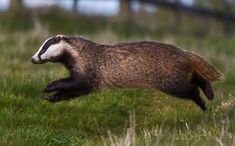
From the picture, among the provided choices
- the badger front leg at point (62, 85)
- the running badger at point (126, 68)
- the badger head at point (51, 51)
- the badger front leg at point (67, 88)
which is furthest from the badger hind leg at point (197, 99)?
the badger head at point (51, 51)

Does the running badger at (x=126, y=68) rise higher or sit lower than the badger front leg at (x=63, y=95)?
higher

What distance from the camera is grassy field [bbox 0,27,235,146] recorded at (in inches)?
→ 277

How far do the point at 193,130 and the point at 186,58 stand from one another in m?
1.00

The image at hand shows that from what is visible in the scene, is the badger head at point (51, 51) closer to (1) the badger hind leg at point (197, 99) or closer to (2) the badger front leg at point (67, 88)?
(2) the badger front leg at point (67, 88)

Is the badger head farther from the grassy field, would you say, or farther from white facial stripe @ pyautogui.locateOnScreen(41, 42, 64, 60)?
the grassy field

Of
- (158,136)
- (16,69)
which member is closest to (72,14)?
(16,69)

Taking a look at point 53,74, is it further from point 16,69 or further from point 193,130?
point 193,130

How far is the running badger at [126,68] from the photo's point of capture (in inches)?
322

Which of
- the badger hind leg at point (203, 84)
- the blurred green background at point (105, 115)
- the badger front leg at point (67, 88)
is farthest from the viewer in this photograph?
the badger hind leg at point (203, 84)

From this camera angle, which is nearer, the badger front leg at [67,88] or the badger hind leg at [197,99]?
the badger front leg at [67,88]

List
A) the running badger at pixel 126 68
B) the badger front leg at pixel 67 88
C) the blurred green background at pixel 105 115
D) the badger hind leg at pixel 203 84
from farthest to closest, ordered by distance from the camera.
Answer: the badger hind leg at pixel 203 84
the running badger at pixel 126 68
the badger front leg at pixel 67 88
the blurred green background at pixel 105 115

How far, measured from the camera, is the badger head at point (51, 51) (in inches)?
324

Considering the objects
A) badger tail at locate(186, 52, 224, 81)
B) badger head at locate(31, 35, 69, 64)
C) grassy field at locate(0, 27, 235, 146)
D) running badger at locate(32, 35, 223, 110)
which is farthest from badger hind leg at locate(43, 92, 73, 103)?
badger tail at locate(186, 52, 224, 81)

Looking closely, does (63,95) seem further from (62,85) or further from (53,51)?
(53,51)
